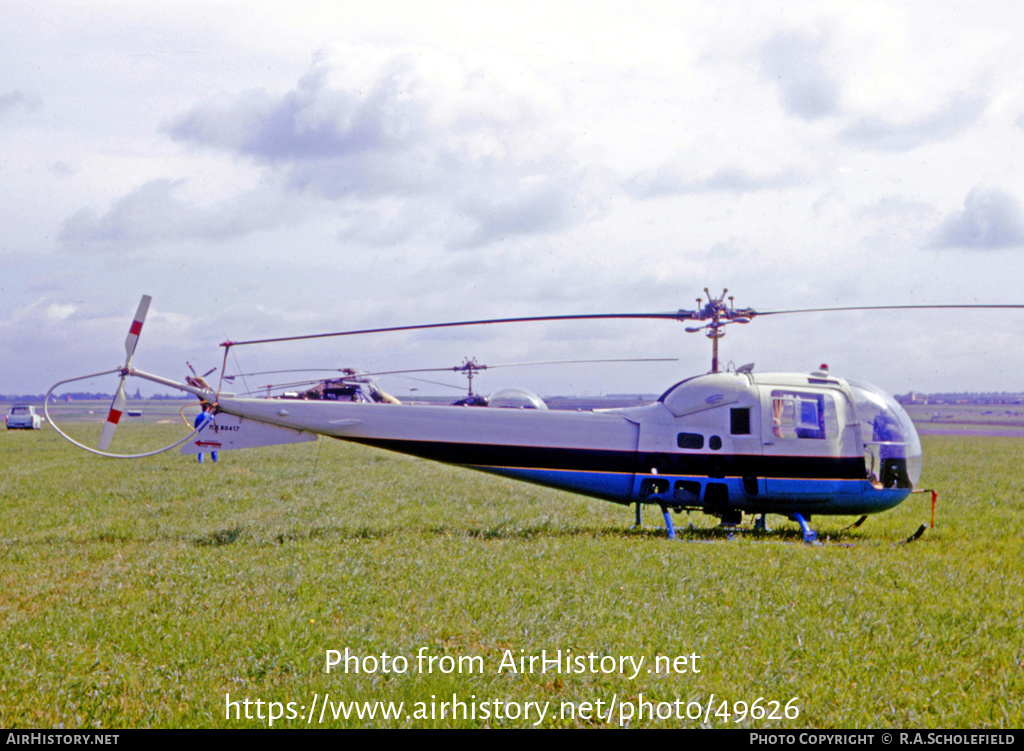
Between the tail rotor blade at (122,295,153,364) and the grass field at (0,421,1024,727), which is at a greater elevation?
the tail rotor blade at (122,295,153,364)

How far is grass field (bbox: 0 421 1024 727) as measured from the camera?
544cm

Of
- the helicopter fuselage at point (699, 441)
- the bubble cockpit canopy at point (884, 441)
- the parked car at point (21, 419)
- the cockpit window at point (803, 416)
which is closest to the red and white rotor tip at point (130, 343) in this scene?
the helicopter fuselage at point (699, 441)

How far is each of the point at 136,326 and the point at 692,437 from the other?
28.5 feet

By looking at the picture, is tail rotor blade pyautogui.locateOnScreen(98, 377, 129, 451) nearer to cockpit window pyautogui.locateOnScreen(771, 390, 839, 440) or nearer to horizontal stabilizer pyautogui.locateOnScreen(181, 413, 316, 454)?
horizontal stabilizer pyautogui.locateOnScreen(181, 413, 316, 454)

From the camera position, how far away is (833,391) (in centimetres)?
1139

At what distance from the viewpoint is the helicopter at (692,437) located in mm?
11242

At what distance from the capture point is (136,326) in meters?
11.2

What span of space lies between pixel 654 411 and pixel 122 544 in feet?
27.1

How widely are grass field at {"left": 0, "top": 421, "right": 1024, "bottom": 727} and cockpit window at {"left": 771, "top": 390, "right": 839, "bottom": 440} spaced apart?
1742 millimetres

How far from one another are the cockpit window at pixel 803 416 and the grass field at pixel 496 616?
174cm

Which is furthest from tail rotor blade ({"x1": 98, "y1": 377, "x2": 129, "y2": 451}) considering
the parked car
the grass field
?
the parked car

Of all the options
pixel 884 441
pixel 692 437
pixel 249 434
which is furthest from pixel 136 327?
pixel 884 441

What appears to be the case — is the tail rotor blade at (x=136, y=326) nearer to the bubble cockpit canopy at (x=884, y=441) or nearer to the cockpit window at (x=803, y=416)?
the cockpit window at (x=803, y=416)

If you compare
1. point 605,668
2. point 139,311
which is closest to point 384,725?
point 605,668
